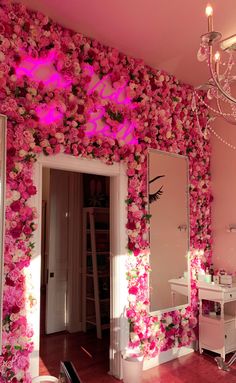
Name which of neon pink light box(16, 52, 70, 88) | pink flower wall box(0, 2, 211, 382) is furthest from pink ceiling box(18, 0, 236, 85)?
neon pink light box(16, 52, 70, 88)

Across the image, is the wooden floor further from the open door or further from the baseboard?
the open door

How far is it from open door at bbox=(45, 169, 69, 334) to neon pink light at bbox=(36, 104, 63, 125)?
90.0 inches

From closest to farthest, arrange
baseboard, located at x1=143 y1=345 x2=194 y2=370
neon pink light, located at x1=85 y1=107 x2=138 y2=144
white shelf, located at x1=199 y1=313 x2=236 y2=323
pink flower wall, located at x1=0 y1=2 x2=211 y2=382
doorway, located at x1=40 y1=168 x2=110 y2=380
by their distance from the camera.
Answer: pink flower wall, located at x1=0 y1=2 x2=211 y2=382 < neon pink light, located at x1=85 y1=107 x2=138 y2=144 < baseboard, located at x1=143 y1=345 x2=194 y2=370 < white shelf, located at x1=199 y1=313 x2=236 y2=323 < doorway, located at x1=40 y1=168 x2=110 y2=380

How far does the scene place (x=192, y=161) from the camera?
14.8 feet

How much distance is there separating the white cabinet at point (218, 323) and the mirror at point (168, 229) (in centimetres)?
29

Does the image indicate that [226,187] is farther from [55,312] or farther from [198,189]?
[55,312]

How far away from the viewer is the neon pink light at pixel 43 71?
9.53 ft

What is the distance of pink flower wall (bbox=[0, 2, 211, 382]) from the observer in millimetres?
2764

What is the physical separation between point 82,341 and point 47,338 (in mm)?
515

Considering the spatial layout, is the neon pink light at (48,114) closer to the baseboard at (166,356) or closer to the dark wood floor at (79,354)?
the dark wood floor at (79,354)

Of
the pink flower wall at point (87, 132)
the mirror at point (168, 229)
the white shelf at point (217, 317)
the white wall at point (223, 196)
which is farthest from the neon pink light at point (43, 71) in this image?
the white shelf at point (217, 317)

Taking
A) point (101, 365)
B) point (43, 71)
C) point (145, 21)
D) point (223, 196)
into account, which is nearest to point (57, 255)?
point (101, 365)

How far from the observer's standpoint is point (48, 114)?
3.02 metres

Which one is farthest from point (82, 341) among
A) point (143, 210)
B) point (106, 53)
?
point (106, 53)
